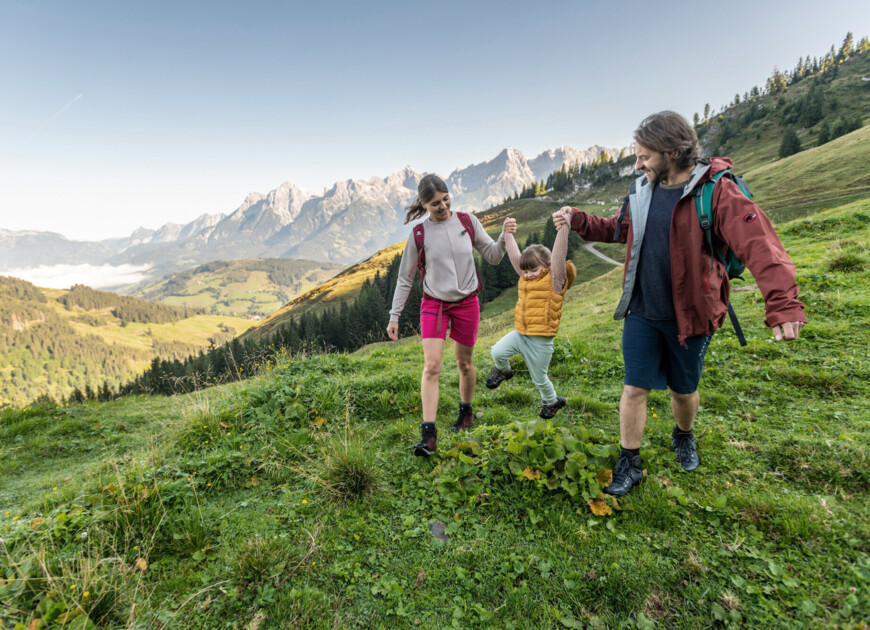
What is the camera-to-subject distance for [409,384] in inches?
260

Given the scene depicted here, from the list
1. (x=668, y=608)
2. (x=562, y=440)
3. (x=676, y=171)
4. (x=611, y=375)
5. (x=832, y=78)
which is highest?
(x=832, y=78)

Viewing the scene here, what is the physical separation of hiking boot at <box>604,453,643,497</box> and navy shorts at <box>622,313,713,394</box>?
2.35 feet

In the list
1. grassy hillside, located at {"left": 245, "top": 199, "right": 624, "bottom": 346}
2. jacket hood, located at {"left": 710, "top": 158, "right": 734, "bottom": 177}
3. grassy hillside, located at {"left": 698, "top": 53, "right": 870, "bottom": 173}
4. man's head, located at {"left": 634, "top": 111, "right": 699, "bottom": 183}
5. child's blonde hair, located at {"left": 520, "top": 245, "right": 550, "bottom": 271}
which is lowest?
grassy hillside, located at {"left": 245, "top": 199, "right": 624, "bottom": 346}

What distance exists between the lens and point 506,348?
19.4ft

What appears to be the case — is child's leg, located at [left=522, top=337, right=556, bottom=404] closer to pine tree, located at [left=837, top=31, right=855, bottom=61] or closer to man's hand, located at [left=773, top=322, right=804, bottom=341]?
man's hand, located at [left=773, top=322, right=804, bottom=341]

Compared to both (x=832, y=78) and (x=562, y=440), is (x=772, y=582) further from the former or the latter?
(x=832, y=78)

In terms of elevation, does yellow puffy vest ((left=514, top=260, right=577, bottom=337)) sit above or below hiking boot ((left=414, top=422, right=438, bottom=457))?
above

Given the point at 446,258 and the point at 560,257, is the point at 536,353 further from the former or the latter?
the point at 446,258

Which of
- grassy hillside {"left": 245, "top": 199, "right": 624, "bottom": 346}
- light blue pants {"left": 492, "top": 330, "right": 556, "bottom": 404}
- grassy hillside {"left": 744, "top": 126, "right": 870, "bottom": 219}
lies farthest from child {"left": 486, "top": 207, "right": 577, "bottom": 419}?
grassy hillside {"left": 245, "top": 199, "right": 624, "bottom": 346}

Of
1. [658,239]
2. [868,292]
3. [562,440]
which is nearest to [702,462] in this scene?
[562,440]

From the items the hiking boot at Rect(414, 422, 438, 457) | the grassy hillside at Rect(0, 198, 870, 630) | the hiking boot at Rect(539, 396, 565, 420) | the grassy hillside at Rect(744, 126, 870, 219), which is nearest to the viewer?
the grassy hillside at Rect(0, 198, 870, 630)

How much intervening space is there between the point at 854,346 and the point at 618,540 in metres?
5.85

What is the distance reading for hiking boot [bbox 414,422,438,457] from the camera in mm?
4484

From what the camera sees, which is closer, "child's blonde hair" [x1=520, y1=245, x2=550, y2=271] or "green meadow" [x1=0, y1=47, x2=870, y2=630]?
"green meadow" [x1=0, y1=47, x2=870, y2=630]
